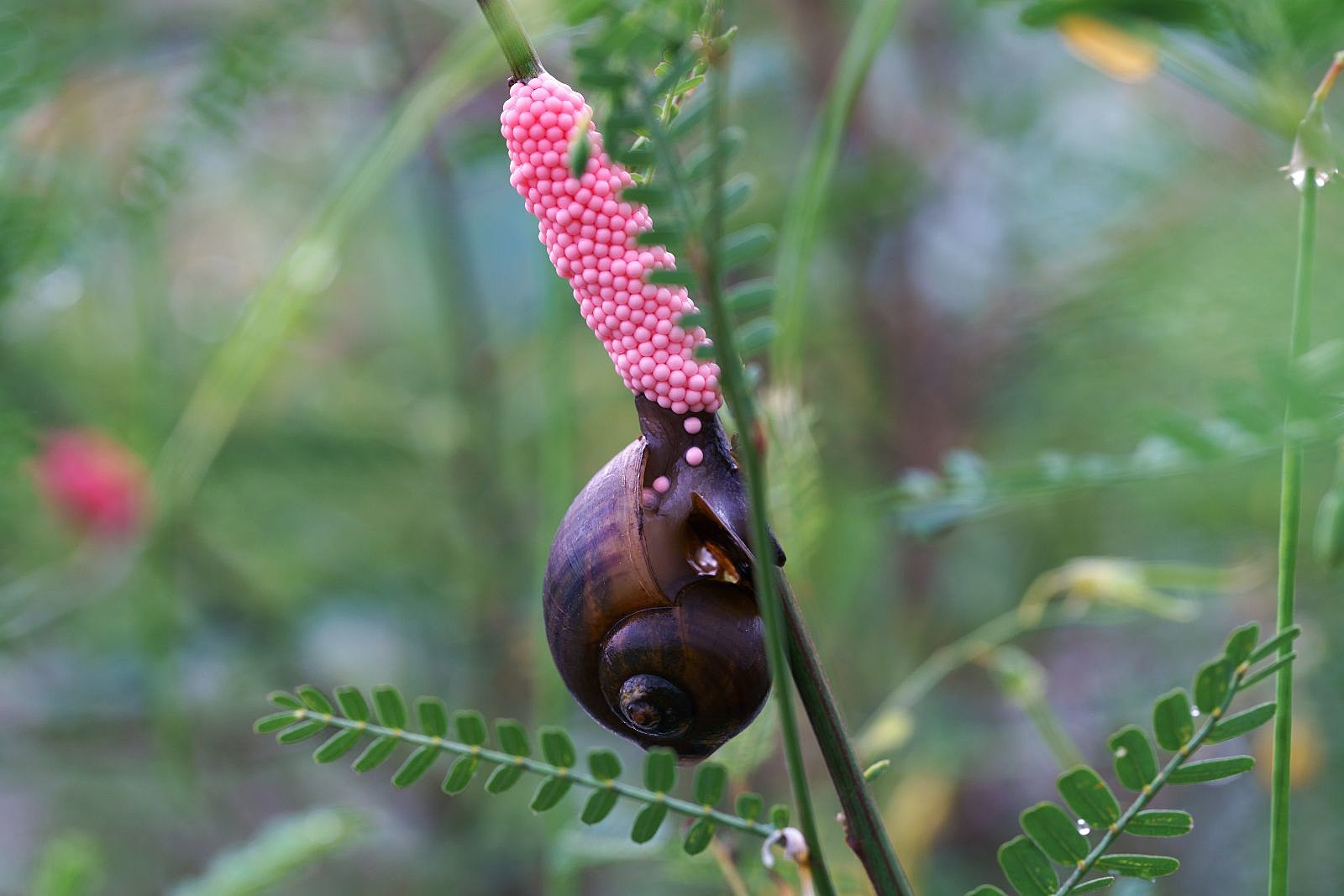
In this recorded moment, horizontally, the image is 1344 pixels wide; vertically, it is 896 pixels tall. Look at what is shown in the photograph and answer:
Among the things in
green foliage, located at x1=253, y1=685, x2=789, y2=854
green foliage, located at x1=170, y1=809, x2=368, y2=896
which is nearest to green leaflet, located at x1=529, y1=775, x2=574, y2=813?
green foliage, located at x1=253, y1=685, x2=789, y2=854

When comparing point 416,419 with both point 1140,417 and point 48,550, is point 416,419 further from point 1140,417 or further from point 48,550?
point 1140,417

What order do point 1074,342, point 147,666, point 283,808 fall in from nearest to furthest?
point 1074,342
point 147,666
point 283,808

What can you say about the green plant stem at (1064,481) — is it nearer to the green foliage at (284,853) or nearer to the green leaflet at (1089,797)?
the green leaflet at (1089,797)

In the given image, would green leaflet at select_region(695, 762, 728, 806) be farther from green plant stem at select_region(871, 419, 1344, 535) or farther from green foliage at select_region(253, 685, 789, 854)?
green plant stem at select_region(871, 419, 1344, 535)

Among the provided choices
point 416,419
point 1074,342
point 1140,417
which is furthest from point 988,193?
point 1140,417

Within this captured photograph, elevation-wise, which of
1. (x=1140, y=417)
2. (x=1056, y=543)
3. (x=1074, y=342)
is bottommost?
(x=1056, y=543)

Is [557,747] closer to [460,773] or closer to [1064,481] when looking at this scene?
[460,773]

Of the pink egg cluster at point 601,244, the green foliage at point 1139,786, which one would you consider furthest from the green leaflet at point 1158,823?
the pink egg cluster at point 601,244
